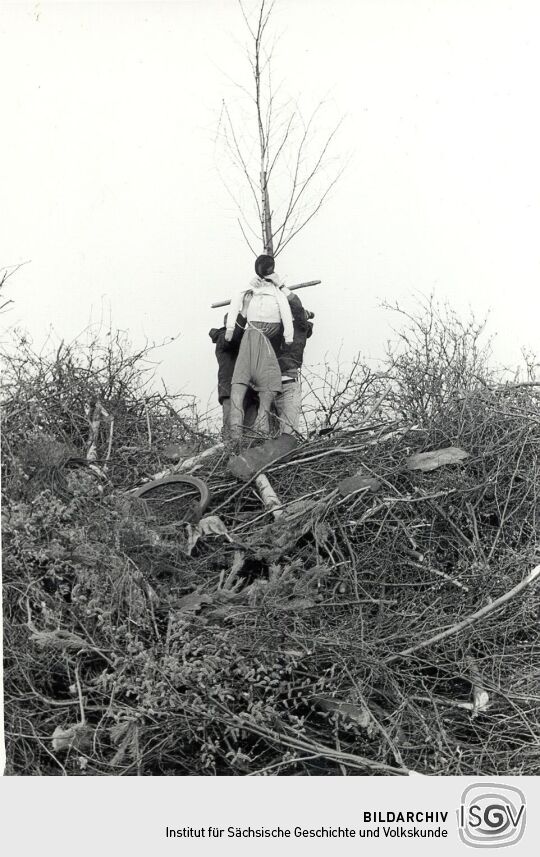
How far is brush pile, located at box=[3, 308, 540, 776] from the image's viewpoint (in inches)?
276

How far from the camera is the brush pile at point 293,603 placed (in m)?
7.00

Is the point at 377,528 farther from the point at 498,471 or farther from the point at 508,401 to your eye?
the point at 508,401

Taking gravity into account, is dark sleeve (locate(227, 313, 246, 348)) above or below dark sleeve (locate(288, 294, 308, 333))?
below

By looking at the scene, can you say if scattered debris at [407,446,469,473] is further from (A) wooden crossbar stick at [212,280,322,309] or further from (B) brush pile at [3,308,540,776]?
(A) wooden crossbar stick at [212,280,322,309]

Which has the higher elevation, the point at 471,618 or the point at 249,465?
the point at 249,465

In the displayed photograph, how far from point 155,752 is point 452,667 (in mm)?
2268
